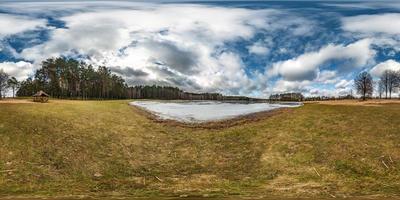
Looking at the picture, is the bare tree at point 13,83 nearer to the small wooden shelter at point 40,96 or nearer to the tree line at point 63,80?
the tree line at point 63,80

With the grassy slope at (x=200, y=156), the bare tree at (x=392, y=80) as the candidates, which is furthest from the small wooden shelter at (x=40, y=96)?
the bare tree at (x=392, y=80)

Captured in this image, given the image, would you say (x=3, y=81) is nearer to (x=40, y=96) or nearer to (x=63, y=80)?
(x=63, y=80)

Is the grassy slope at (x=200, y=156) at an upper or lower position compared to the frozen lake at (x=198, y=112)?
lower

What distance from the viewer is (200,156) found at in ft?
111

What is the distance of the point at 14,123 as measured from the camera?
3694 cm

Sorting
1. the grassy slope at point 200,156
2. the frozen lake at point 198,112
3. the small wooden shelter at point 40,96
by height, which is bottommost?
the grassy slope at point 200,156

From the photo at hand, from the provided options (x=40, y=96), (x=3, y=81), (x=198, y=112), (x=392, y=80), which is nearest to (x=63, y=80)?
(x=3, y=81)

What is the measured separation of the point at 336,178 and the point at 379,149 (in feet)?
23.9

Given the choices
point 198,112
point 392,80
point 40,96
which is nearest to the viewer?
point 198,112

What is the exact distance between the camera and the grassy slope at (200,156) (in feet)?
79.6

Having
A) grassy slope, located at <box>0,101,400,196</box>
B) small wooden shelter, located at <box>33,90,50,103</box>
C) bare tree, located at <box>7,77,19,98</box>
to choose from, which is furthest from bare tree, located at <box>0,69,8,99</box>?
grassy slope, located at <box>0,101,400,196</box>

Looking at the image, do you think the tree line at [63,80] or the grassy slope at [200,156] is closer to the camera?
the grassy slope at [200,156]

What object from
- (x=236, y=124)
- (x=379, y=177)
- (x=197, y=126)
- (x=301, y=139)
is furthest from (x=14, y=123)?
(x=379, y=177)

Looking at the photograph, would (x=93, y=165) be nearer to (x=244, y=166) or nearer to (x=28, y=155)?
(x=28, y=155)
